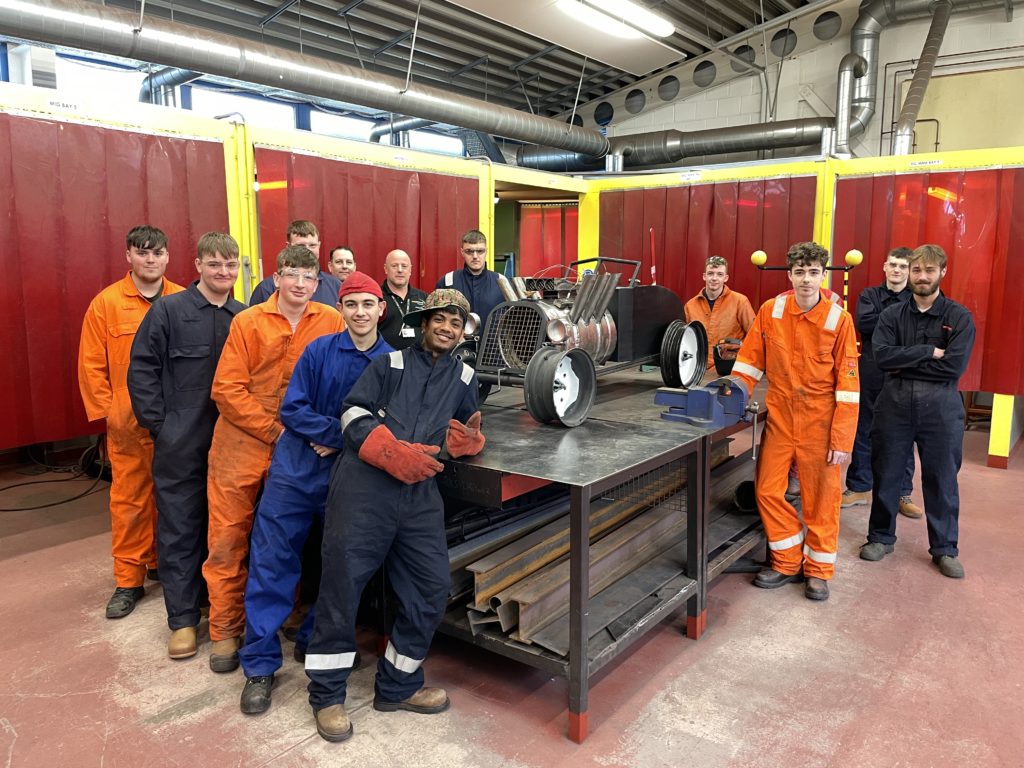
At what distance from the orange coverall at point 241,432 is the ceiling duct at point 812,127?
8.15 m

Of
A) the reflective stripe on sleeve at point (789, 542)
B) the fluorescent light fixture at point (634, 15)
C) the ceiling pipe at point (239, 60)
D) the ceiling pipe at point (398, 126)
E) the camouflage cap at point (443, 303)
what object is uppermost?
the fluorescent light fixture at point (634, 15)

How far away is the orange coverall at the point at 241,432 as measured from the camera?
2.92 metres

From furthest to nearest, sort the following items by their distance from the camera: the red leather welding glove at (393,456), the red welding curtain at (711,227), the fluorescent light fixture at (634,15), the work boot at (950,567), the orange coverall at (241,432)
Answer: the red welding curtain at (711,227) < the fluorescent light fixture at (634,15) < the work boot at (950,567) < the orange coverall at (241,432) < the red leather welding glove at (393,456)

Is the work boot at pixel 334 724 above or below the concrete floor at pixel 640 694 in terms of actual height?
above

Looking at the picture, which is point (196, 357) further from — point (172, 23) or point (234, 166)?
point (172, 23)

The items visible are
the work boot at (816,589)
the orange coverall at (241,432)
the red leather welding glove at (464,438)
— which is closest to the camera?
the red leather welding glove at (464,438)

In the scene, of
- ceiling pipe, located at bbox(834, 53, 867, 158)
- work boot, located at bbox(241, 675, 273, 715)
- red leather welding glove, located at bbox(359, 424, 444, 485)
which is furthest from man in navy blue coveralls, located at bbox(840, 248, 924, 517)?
ceiling pipe, located at bbox(834, 53, 867, 158)

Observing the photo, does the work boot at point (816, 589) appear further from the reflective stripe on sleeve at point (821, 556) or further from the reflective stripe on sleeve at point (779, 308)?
the reflective stripe on sleeve at point (779, 308)

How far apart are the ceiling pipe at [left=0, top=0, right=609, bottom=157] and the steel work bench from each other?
4.22 m

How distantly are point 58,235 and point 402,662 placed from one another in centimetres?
348

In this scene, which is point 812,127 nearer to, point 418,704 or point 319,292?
point 319,292

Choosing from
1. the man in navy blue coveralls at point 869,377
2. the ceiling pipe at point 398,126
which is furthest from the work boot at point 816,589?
the ceiling pipe at point 398,126

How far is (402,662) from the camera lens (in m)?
2.69

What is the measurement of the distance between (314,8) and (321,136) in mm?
3034
